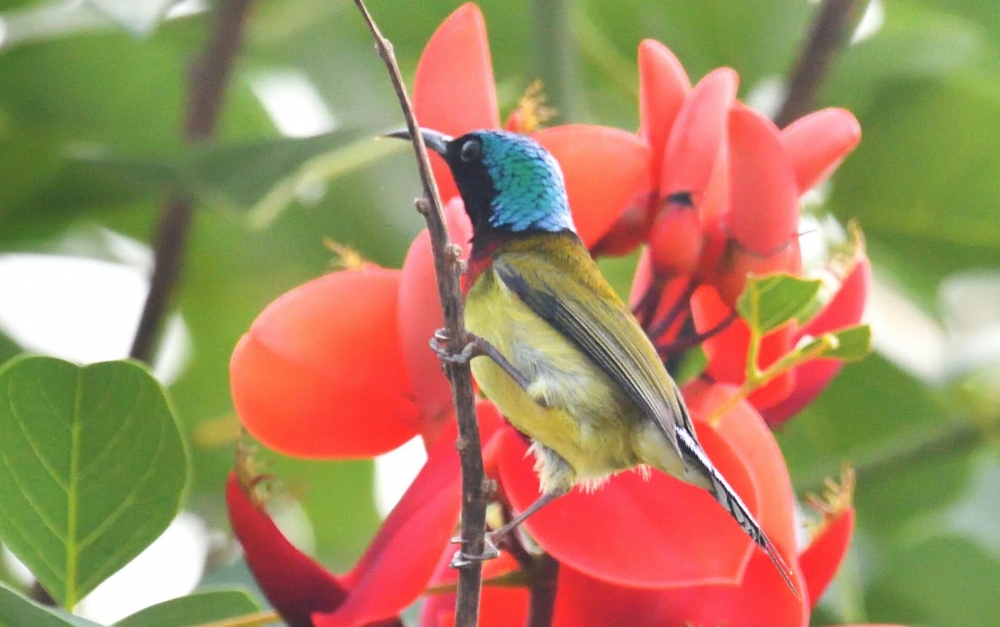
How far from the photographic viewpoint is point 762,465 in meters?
1.33

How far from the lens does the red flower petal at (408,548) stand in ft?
3.89

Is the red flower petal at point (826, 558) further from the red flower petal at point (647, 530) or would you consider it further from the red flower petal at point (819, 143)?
the red flower petal at point (819, 143)

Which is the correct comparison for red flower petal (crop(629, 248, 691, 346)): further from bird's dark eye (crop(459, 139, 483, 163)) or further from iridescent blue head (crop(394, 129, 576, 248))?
bird's dark eye (crop(459, 139, 483, 163))

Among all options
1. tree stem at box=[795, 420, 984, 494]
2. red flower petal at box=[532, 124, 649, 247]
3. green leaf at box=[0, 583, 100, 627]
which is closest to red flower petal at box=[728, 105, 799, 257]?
red flower petal at box=[532, 124, 649, 247]

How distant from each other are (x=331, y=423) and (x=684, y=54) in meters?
1.46

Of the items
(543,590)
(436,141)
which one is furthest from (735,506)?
(436,141)

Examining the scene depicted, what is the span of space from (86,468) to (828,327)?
0.81 meters

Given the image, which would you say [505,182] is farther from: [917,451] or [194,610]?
[917,451]

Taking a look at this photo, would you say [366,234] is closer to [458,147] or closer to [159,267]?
[159,267]

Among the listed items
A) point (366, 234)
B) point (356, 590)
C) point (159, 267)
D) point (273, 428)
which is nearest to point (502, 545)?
point (356, 590)

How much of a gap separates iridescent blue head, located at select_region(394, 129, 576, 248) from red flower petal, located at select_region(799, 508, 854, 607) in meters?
0.42

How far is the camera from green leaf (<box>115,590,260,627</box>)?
1.16m

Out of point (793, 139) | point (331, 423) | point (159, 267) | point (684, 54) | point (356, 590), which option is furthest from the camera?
point (684, 54)

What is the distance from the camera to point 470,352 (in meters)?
1.17
